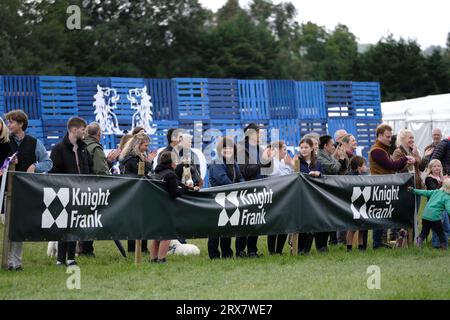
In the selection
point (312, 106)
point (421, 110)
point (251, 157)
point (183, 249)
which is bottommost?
point (183, 249)

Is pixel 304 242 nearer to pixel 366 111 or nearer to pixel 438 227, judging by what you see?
pixel 438 227

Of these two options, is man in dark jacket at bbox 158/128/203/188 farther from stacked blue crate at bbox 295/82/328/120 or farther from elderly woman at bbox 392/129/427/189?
stacked blue crate at bbox 295/82/328/120

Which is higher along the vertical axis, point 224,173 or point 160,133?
point 160,133

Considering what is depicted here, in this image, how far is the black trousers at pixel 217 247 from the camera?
12.3 m

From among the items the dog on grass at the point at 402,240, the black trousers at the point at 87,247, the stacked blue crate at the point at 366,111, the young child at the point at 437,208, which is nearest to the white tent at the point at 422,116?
the stacked blue crate at the point at 366,111

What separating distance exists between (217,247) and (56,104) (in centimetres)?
1267

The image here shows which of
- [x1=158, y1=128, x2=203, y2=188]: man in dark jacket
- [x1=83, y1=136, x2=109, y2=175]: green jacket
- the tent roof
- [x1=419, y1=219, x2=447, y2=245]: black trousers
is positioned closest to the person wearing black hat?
[x1=158, y1=128, x2=203, y2=188]: man in dark jacket

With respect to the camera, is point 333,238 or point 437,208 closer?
point 437,208

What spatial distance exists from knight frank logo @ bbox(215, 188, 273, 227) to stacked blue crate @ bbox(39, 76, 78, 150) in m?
12.5

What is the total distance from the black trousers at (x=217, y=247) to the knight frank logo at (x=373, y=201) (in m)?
2.21

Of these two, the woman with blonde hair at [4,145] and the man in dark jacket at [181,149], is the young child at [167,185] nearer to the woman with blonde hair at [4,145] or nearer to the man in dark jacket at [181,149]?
the man in dark jacket at [181,149]


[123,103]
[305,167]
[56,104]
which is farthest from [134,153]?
[123,103]

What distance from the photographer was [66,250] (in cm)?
1139

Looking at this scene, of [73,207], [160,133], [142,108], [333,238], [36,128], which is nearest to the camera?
[73,207]
